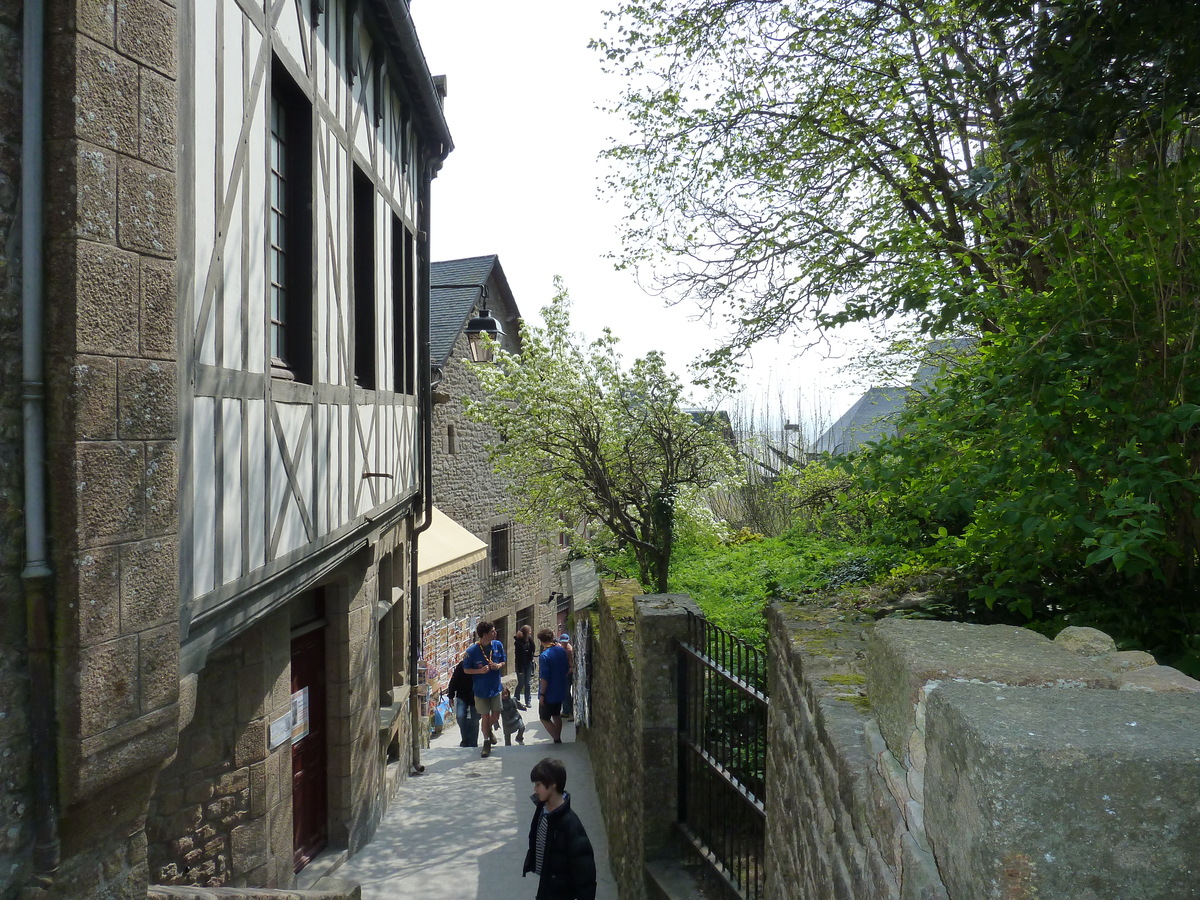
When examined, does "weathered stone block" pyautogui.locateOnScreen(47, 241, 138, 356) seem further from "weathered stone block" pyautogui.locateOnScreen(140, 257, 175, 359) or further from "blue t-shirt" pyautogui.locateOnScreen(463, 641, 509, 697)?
"blue t-shirt" pyautogui.locateOnScreen(463, 641, 509, 697)

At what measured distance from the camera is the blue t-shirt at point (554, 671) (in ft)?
32.2

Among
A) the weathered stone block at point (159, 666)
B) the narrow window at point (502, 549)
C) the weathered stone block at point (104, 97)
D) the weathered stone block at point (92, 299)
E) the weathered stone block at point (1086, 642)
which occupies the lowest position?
the narrow window at point (502, 549)

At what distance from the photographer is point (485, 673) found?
9977 millimetres

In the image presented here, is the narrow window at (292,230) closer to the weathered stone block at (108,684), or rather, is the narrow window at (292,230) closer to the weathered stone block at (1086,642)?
the weathered stone block at (108,684)

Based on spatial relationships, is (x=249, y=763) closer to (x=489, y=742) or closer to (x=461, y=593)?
(x=489, y=742)

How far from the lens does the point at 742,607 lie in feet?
22.2

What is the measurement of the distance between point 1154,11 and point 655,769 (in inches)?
187

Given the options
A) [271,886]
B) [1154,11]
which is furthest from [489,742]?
[1154,11]

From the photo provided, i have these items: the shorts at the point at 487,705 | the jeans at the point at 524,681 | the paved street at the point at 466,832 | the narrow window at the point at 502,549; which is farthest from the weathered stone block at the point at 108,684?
the narrow window at the point at 502,549

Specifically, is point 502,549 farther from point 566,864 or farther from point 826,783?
point 826,783

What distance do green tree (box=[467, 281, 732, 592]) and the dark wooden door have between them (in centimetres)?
455

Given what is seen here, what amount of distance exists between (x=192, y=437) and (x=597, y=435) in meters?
8.53

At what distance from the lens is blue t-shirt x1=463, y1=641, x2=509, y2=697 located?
9.88 metres

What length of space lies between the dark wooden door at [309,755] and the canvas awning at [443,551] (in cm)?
298
